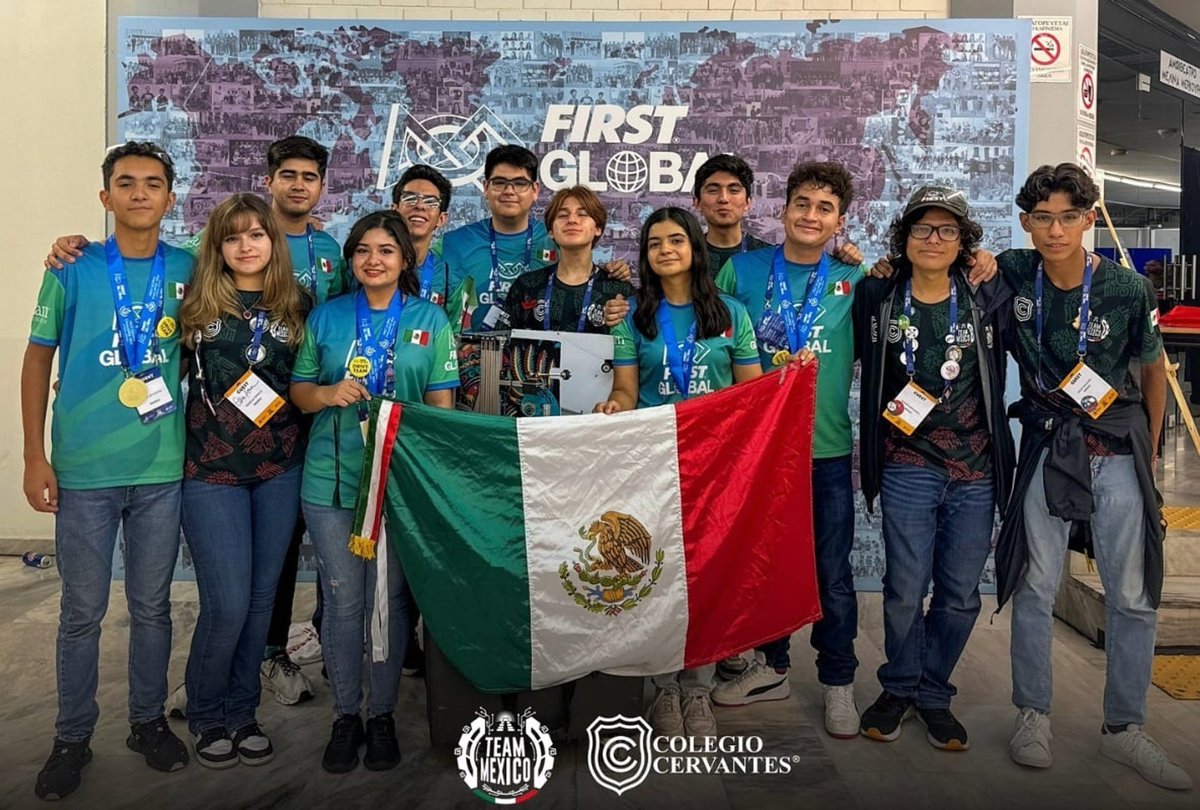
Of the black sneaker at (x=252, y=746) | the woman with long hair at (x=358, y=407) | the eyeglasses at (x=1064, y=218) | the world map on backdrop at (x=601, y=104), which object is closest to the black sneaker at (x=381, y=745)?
the woman with long hair at (x=358, y=407)

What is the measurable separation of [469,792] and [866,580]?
2.57 m

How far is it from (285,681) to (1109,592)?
8.53 ft

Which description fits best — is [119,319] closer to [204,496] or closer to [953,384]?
[204,496]

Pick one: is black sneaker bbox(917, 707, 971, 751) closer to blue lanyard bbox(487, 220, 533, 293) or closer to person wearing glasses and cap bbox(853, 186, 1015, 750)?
person wearing glasses and cap bbox(853, 186, 1015, 750)

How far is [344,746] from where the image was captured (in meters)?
2.66

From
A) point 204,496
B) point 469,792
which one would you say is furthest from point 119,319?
Result: point 469,792

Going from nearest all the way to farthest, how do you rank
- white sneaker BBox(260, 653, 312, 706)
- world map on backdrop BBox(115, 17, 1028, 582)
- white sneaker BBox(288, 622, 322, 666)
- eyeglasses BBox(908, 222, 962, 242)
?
eyeglasses BBox(908, 222, 962, 242) < white sneaker BBox(260, 653, 312, 706) < white sneaker BBox(288, 622, 322, 666) < world map on backdrop BBox(115, 17, 1028, 582)

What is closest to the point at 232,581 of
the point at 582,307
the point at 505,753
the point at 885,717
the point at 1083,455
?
the point at 505,753

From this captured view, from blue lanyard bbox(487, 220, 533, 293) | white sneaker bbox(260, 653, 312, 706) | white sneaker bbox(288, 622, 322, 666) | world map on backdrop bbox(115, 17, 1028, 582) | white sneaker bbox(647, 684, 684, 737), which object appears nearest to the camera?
white sneaker bbox(647, 684, 684, 737)

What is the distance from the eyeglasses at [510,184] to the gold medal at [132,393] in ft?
4.56

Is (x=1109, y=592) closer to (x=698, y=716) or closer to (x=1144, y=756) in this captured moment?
(x=1144, y=756)

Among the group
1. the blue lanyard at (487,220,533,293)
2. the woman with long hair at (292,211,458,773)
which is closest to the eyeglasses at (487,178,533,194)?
the blue lanyard at (487,220,533,293)

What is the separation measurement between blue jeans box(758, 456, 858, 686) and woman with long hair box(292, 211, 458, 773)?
119cm

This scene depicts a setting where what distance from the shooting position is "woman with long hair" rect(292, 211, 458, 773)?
259cm
